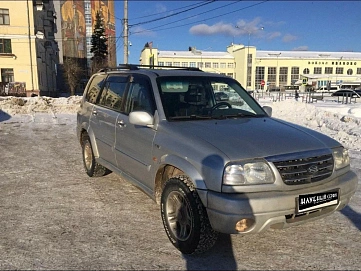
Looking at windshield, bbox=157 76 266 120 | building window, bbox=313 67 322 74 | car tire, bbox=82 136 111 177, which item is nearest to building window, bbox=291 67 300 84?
building window, bbox=313 67 322 74

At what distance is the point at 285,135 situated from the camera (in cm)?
335

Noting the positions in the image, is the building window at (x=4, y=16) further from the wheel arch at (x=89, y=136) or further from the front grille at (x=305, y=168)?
the front grille at (x=305, y=168)

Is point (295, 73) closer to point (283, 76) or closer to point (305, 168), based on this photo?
point (283, 76)

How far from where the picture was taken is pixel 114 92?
16.1 ft

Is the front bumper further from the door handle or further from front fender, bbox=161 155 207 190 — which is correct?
the door handle

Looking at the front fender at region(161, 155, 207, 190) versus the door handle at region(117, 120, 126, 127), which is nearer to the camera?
the front fender at region(161, 155, 207, 190)

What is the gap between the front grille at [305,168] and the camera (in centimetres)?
288

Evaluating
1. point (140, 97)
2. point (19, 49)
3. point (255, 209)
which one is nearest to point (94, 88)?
point (140, 97)

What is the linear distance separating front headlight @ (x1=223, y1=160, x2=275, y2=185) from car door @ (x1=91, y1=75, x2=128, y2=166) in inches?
87.8

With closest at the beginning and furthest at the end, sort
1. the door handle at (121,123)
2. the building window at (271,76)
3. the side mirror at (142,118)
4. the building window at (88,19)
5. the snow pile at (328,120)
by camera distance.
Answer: the side mirror at (142,118)
the door handle at (121,123)
the snow pile at (328,120)
the building window at (88,19)
the building window at (271,76)

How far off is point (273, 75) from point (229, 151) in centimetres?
10664

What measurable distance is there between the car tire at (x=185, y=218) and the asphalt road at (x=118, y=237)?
6.2 inches

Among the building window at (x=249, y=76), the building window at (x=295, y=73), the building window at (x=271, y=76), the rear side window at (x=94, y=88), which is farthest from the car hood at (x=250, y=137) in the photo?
the building window at (x=295, y=73)

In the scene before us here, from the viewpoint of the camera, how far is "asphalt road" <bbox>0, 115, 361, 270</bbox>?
3041 millimetres
